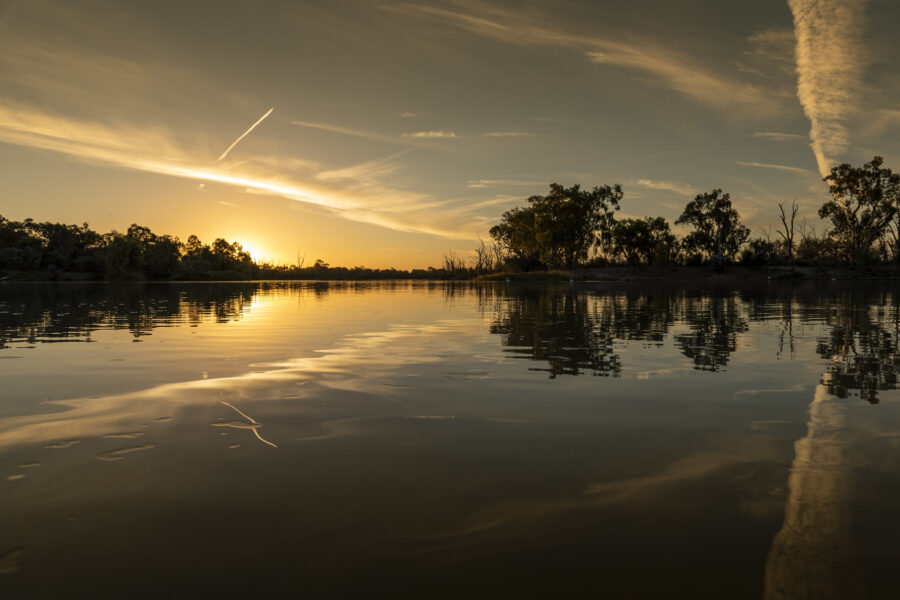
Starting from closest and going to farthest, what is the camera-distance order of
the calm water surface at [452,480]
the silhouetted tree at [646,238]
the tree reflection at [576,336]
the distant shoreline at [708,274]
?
the calm water surface at [452,480]
the tree reflection at [576,336]
the distant shoreline at [708,274]
the silhouetted tree at [646,238]

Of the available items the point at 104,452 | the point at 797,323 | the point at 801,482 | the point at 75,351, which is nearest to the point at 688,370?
the point at 801,482

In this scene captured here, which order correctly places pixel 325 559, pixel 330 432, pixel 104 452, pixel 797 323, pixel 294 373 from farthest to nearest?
pixel 797 323
pixel 294 373
pixel 330 432
pixel 104 452
pixel 325 559

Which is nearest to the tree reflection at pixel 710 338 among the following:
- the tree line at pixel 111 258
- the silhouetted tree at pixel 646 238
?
the silhouetted tree at pixel 646 238

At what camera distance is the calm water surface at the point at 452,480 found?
116 inches

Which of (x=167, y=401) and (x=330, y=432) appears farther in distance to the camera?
(x=167, y=401)

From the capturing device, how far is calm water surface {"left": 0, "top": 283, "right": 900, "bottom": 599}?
2.94 meters

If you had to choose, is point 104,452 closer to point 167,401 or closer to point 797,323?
point 167,401

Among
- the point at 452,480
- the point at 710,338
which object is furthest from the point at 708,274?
the point at 452,480

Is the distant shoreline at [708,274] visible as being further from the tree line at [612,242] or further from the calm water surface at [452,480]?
the calm water surface at [452,480]

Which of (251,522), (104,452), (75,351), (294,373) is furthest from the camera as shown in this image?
(75,351)

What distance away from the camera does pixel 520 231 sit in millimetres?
105625

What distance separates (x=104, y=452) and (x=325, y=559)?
3.18 meters

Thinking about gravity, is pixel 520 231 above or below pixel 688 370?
above

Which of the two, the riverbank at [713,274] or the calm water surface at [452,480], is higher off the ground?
the riverbank at [713,274]
